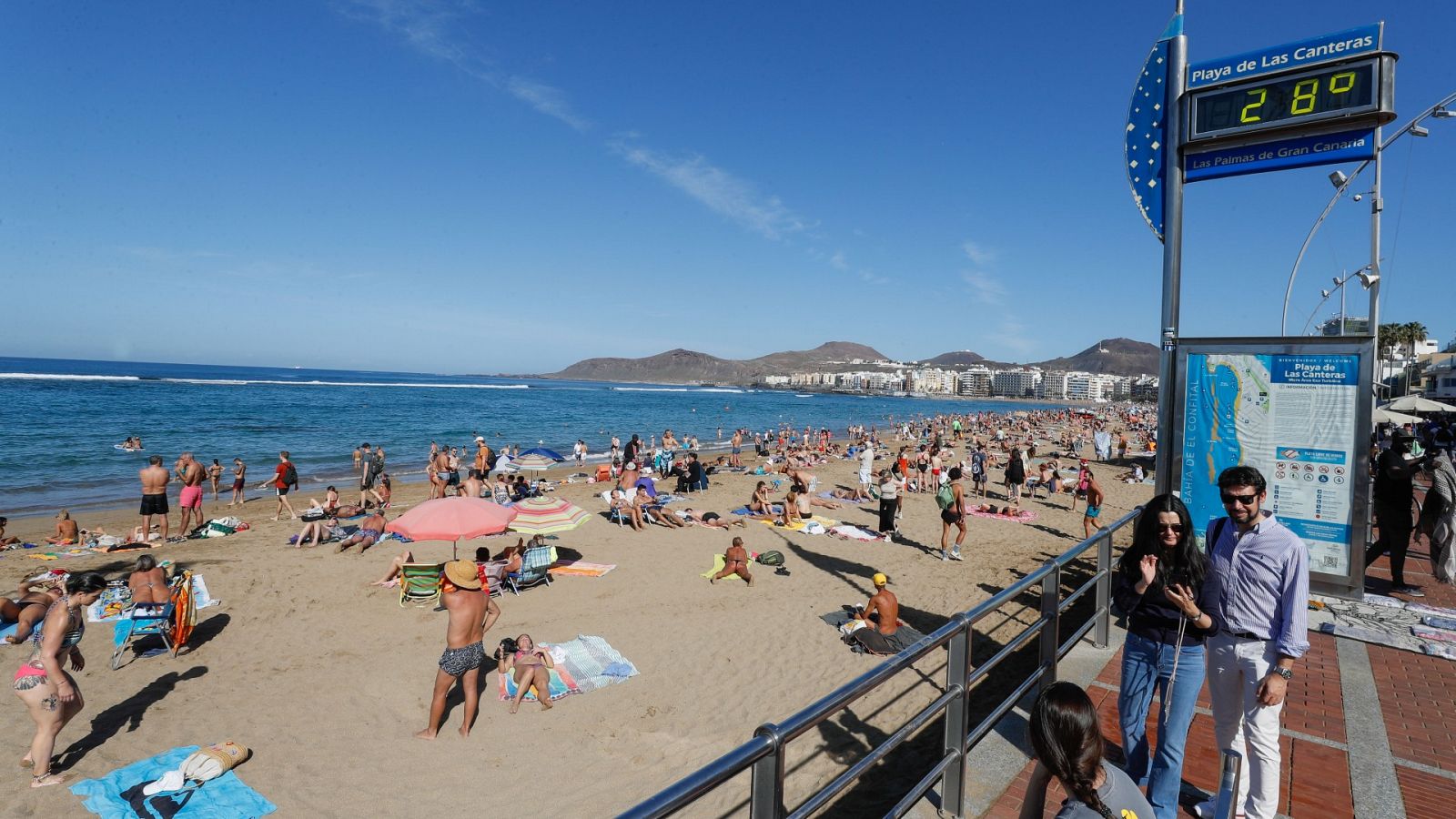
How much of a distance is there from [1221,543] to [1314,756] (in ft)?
4.98

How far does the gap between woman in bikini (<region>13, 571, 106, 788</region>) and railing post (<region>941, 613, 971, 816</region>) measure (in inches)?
240

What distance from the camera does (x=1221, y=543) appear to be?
2.87m

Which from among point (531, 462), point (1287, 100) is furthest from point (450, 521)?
point (531, 462)

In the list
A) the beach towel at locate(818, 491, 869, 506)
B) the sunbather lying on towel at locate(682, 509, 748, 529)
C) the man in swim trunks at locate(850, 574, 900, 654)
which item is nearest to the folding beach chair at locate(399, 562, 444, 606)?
the man in swim trunks at locate(850, 574, 900, 654)

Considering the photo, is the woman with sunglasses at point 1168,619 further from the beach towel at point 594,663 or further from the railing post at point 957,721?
the beach towel at point 594,663

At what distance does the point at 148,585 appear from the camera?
7.35 meters

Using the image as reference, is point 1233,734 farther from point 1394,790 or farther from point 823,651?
point 823,651

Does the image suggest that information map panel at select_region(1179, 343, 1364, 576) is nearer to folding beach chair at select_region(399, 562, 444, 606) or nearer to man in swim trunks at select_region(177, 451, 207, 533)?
folding beach chair at select_region(399, 562, 444, 606)

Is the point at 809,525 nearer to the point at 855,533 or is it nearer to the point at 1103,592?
the point at 855,533

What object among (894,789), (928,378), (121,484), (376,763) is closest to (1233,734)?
(894,789)

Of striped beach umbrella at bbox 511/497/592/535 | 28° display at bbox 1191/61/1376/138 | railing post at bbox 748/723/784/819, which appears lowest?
striped beach umbrella at bbox 511/497/592/535

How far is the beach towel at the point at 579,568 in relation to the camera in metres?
10.1

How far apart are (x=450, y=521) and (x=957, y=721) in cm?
668

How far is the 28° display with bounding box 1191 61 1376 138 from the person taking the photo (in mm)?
4512
